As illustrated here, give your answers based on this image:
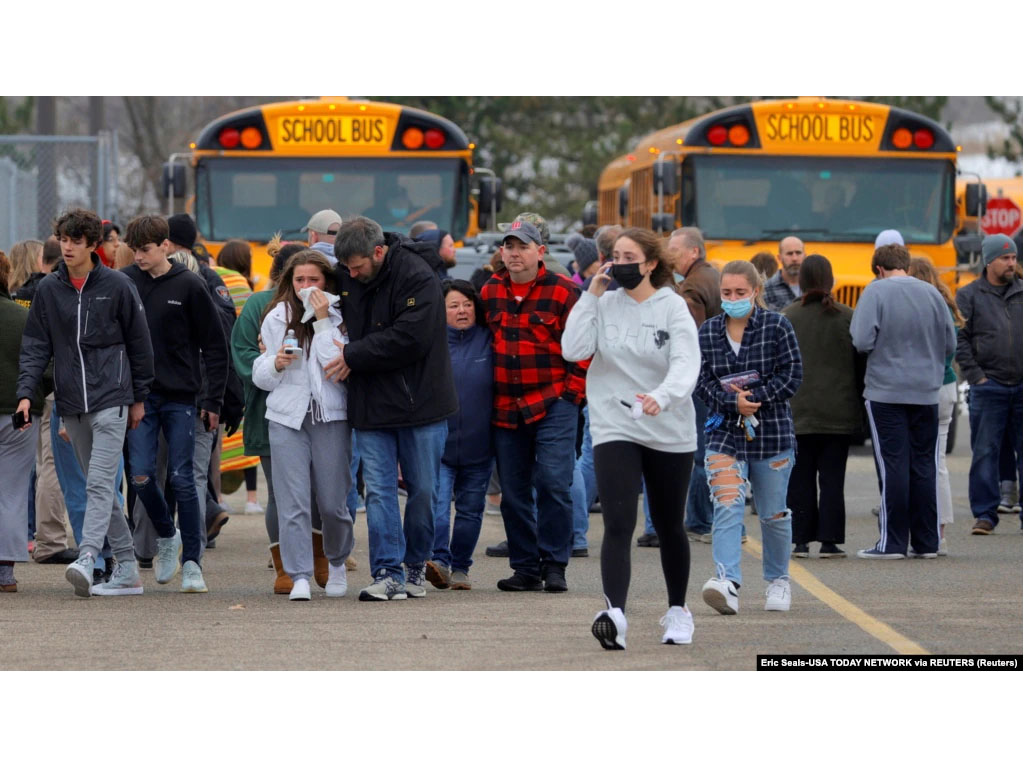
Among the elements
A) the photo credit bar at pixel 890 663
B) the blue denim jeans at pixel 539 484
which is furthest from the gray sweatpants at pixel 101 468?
the photo credit bar at pixel 890 663

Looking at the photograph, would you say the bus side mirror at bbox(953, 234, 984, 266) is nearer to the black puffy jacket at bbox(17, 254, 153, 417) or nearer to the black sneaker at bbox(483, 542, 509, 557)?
the black sneaker at bbox(483, 542, 509, 557)

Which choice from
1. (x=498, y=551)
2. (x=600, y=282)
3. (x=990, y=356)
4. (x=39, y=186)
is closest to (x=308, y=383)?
(x=600, y=282)

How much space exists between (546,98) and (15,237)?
20.2m

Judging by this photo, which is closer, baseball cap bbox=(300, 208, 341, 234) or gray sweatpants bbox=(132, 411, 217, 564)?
gray sweatpants bbox=(132, 411, 217, 564)

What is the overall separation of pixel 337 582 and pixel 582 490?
6.52 feet

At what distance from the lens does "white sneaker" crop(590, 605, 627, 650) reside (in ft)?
24.4

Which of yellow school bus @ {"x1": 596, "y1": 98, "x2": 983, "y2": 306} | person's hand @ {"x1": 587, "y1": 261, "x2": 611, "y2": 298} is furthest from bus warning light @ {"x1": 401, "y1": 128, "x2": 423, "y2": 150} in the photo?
person's hand @ {"x1": 587, "y1": 261, "x2": 611, "y2": 298}

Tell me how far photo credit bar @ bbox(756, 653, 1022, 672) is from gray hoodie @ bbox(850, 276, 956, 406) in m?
3.68

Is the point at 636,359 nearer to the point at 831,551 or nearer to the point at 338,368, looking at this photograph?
the point at 338,368

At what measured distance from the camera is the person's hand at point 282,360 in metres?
8.88

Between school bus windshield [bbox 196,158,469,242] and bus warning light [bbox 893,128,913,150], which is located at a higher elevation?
bus warning light [bbox 893,128,913,150]

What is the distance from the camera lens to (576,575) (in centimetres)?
1023

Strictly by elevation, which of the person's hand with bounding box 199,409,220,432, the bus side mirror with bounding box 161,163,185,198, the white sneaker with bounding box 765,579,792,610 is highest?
the bus side mirror with bounding box 161,163,185,198

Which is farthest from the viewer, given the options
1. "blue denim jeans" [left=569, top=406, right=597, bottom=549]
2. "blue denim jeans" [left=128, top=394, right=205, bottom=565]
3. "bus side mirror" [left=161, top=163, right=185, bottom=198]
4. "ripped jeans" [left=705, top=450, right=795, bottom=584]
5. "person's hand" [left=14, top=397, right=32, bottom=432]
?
"bus side mirror" [left=161, top=163, right=185, bottom=198]
